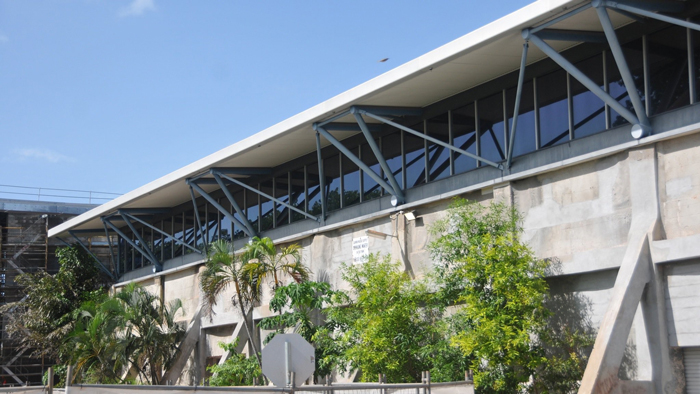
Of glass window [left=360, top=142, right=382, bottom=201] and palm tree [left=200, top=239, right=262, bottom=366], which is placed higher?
glass window [left=360, top=142, right=382, bottom=201]

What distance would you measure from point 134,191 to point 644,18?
21.7 m

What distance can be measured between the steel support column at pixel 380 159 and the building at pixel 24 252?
24.7m

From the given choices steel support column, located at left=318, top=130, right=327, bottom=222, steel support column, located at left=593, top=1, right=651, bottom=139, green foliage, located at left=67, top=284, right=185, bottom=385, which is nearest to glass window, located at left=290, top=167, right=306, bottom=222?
steel support column, located at left=318, top=130, right=327, bottom=222

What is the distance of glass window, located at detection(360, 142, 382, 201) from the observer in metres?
24.6

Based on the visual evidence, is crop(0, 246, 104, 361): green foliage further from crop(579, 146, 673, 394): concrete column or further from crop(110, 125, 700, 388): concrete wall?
crop(579, 146, 673, 394): concrete column

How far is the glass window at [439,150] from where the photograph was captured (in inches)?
880

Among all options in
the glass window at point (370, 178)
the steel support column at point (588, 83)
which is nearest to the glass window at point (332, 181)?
the glass window at point (370, 178)

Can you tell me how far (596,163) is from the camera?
58.8 feet

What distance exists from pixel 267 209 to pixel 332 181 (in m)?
4.27

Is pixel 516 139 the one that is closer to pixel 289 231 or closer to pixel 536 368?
pixel 536 368

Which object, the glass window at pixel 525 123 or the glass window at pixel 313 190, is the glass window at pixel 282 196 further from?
the glass window at pixel 525 123

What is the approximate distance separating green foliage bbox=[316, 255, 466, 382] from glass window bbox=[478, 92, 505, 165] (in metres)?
3.84

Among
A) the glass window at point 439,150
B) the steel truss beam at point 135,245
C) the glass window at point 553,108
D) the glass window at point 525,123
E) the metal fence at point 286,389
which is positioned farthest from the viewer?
the steel truss beam at point 135,245

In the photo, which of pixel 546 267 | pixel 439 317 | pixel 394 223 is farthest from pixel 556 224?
pixel 394 223
